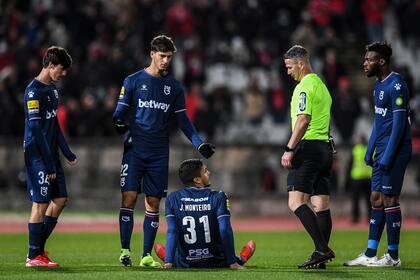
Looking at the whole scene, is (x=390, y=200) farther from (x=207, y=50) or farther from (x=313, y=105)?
(x=207, y=50)

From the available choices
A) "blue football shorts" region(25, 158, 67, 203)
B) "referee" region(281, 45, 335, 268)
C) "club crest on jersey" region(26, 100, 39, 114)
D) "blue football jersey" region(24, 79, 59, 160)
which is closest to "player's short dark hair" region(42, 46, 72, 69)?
"blue football jersey" region(24, 79, 59, 160)

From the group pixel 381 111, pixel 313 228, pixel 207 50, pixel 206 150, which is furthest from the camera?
pixel 207 50

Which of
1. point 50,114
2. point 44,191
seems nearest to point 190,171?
point 44,191

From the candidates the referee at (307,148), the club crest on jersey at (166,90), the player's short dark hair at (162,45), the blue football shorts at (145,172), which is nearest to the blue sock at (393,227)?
the referee at (307,148)

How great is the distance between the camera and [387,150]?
1288 cm

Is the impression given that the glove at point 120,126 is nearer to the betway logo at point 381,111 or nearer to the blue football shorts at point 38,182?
the blue football shorts at point 38,182

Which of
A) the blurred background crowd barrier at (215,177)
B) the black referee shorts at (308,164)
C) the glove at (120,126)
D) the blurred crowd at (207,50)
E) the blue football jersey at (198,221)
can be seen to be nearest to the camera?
the blue football jersey at (198,221)

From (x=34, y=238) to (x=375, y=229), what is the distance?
4157 millimetres

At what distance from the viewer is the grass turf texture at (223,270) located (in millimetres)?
11594

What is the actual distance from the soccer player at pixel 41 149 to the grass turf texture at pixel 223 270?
443 millimetres

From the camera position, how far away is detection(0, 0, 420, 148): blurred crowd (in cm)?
2752

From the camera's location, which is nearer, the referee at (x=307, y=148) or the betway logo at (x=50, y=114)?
the referee at (x=307, y=148)

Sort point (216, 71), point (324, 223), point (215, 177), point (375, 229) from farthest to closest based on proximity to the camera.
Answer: point (216, 71) → point (215, 177) → point (375, 229) → point (324, 223)

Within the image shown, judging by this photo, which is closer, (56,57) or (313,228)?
(313,228)
